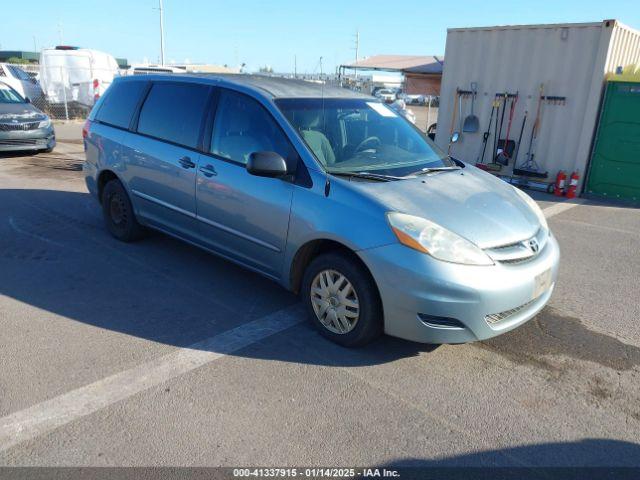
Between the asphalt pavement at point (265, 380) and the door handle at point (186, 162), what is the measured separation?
3.47ft

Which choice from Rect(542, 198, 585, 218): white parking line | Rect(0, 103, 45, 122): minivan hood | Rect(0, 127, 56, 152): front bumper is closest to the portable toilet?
Rect(542, 198, 585, 218): white parking line

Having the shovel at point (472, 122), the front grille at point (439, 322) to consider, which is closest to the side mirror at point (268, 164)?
the front grille at point (439, 322)

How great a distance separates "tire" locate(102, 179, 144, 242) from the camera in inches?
222

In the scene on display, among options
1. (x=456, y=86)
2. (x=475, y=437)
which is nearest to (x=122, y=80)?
(x=475, y=437)

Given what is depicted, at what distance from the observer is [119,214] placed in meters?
5.81

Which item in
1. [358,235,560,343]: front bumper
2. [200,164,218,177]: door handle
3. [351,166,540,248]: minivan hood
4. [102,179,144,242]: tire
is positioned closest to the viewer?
[358,235,560,343]: front bumper

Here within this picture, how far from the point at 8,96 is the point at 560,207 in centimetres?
1211

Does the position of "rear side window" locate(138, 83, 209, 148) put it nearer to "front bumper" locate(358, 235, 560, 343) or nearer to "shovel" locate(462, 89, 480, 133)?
"front bumper" locate(358, 235, 560, 343)

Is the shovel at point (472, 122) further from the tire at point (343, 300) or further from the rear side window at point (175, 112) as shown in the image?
the tire at point (343, 300)

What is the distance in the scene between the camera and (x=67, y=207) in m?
7.38

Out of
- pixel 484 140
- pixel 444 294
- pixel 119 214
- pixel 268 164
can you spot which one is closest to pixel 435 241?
pixel 444 294

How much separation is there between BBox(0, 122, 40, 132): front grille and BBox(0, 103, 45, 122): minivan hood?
0.31ft

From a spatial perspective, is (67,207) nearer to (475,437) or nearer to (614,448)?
(475,437)

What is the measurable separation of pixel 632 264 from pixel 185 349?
503cm
